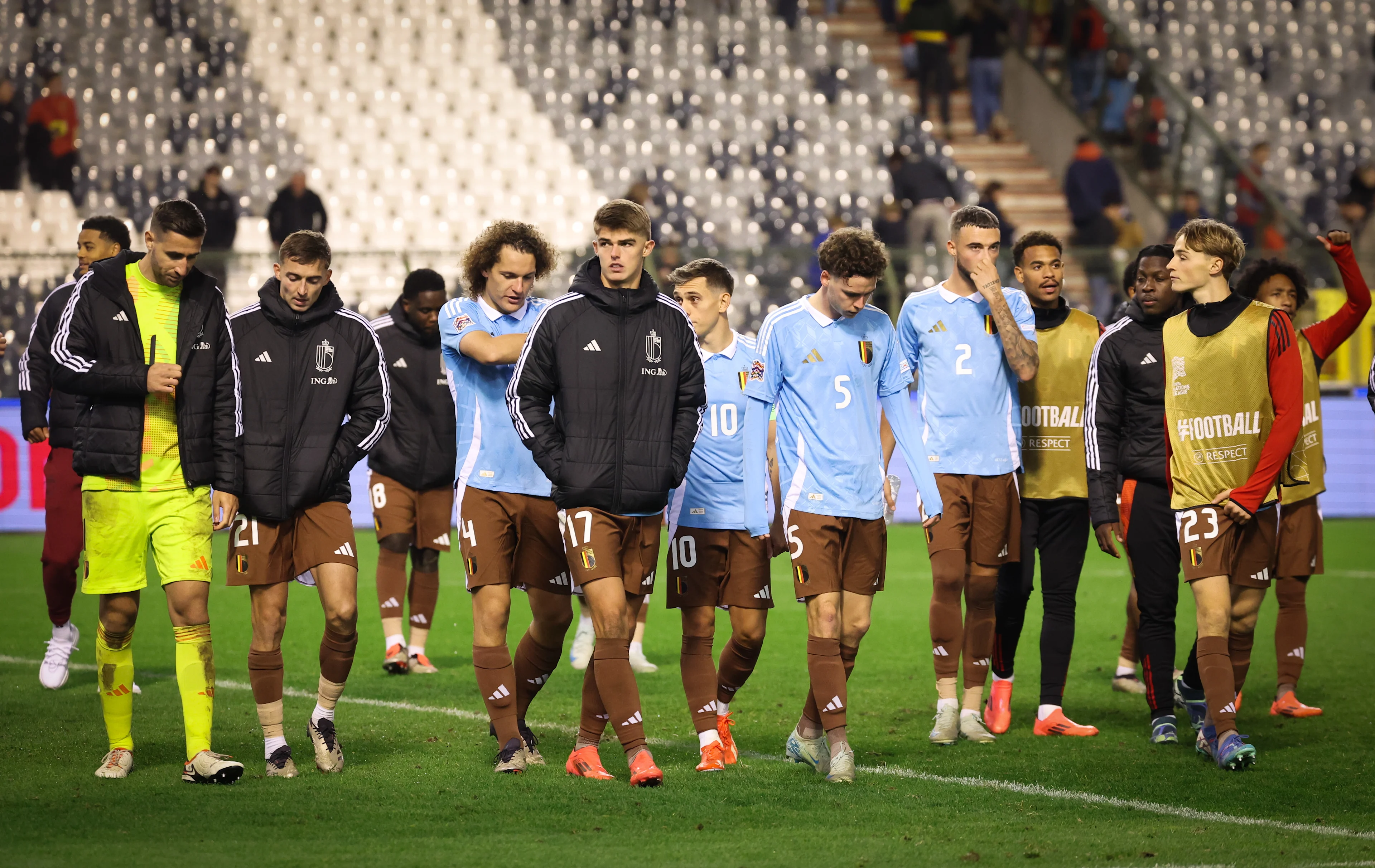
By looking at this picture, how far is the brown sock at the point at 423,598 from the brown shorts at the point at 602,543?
3314mm

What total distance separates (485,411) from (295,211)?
13.0 metres

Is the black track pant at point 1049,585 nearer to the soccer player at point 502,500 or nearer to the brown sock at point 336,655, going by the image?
the soccer player at point 502,500

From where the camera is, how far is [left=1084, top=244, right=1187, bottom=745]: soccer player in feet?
22.8

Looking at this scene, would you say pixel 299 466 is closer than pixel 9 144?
Yes

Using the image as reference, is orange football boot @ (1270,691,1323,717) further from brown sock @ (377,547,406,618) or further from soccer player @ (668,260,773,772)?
brown sock @ (377,547,406,618)

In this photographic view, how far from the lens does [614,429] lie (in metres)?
5.94

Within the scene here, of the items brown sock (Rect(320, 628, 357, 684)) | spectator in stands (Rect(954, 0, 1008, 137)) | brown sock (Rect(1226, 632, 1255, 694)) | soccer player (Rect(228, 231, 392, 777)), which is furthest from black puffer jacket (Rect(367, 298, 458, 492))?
spectator in stands (Rect(954, 0, 1008, 137))

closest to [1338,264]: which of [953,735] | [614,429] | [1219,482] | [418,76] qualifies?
[1219,482]

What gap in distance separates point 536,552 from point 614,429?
770mm

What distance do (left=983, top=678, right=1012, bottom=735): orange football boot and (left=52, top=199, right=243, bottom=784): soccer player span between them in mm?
3513

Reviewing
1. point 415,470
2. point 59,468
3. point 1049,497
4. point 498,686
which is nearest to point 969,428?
point 1049,497

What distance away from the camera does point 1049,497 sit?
738 centimetres

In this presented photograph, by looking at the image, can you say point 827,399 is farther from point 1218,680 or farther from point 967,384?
point 1218,680

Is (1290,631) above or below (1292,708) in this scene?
above
